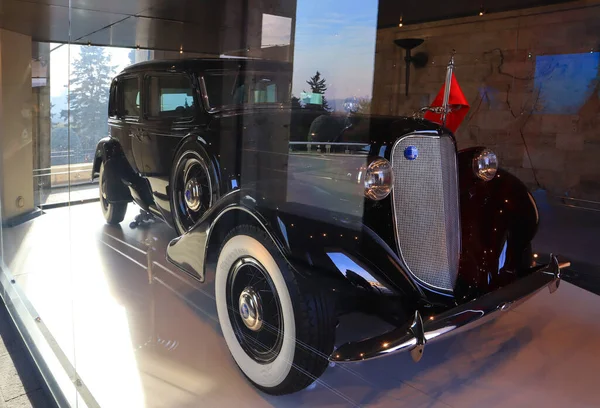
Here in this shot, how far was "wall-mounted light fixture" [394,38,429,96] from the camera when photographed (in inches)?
118

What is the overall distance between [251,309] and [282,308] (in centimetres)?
17

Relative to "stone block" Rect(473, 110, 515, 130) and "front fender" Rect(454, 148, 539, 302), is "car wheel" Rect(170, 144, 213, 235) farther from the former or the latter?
"stone block" Rect(473, 110, 515, 130)

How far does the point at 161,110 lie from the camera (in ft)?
5.50

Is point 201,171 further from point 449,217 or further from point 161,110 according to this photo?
point 449,217

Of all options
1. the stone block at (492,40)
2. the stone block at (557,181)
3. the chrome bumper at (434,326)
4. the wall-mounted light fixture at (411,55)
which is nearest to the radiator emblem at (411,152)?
the chrome bumper at (434,326)

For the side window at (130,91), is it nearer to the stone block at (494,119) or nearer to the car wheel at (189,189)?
the car wheel at (189,189)

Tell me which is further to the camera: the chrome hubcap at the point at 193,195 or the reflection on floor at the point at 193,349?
the chrome hubcap at the point at 193,195

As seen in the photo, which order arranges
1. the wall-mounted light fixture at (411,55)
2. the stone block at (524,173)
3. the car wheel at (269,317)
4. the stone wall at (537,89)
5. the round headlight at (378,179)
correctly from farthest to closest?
the stone block at (524,173) < the stone wall at (537,89) < the wall-mounted light fixture at (411,55) < the round headlight at (378,179) < the car wheel at (269,317)

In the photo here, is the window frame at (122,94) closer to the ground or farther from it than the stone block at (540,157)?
farther from it

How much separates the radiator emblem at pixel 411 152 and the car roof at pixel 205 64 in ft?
1.89

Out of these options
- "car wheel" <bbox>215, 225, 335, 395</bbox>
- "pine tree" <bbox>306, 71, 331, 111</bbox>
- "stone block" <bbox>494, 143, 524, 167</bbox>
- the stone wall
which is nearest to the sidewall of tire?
"car wheel" <bbox>215, 225, 335, 395</bbox>

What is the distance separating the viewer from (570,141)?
4398 mm

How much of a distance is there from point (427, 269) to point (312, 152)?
607 mm

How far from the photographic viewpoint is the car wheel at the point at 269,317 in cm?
137
